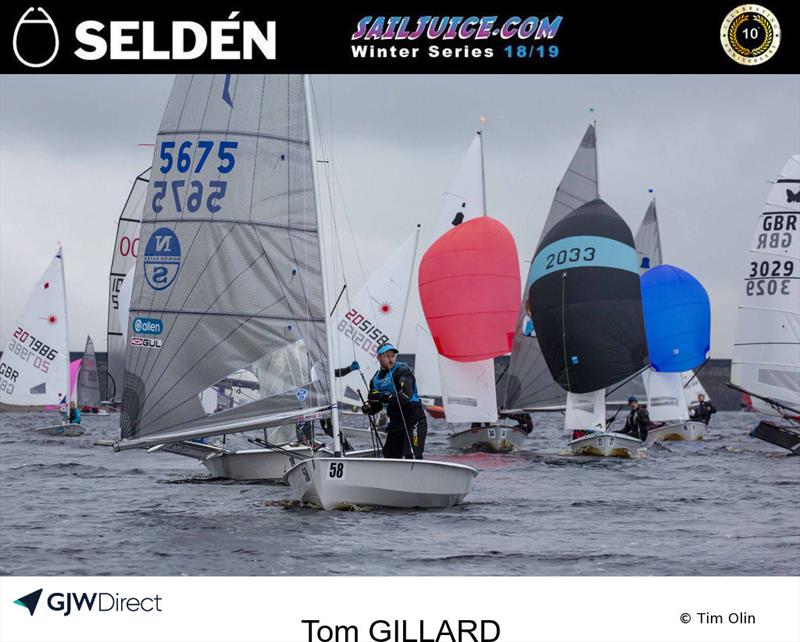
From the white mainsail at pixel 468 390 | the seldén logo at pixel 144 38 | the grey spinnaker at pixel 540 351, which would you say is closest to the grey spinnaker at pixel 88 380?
the grey spinnaker at pixel 540 351

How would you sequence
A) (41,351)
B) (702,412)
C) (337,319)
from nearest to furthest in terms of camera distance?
(337,319), (702,412), (41,351)

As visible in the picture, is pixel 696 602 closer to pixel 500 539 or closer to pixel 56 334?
pixel 500 539

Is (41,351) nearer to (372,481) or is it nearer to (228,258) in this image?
(228,258)

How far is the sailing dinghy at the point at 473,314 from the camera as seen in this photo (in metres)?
23.8

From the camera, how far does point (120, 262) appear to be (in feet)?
97.4

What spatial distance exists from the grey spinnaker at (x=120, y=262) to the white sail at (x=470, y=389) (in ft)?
28.5

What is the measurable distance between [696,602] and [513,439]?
18.8 meters

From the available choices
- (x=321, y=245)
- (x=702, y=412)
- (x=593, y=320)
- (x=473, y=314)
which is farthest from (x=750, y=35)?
(x=702, y=412)

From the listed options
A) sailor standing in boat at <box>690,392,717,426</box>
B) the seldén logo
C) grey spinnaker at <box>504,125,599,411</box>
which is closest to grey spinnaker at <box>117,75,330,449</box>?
the seldén logo

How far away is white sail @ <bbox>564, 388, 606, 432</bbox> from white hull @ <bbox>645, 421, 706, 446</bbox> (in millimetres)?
7095

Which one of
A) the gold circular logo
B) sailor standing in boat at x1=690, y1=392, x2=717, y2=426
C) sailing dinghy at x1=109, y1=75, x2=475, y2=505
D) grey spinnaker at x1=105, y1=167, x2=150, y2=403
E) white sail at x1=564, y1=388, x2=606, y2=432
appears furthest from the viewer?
sailor standing in boat at x1=690, y1=392, x2=717, y2=426

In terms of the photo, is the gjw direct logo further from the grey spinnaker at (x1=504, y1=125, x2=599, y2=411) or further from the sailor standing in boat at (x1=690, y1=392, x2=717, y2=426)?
the sailor standing in boat at (x1=690, y1=392, x2=717, y2=426)

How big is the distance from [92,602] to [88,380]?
6110 cm

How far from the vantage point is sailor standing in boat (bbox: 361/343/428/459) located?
1244cm
